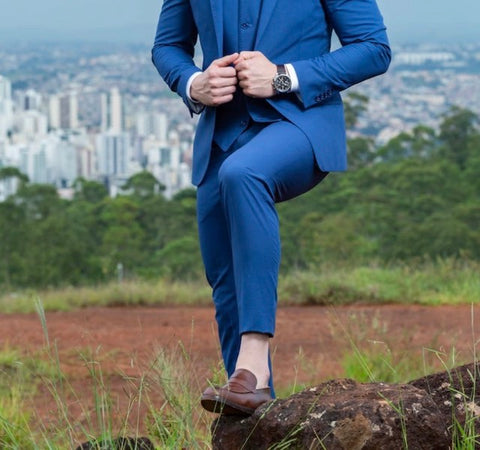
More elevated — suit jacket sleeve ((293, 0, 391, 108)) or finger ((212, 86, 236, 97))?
suit jacket sleeve ((293, 0, 391, 108))

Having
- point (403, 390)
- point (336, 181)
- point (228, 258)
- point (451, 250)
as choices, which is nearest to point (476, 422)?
point (403, 390)

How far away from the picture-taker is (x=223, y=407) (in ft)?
8.78

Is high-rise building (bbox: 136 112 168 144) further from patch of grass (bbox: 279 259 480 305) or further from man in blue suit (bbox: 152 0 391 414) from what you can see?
man in blue suit (bbox: 152 0 391 414)

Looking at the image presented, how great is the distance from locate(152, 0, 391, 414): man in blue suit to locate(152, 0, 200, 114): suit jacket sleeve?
21mm

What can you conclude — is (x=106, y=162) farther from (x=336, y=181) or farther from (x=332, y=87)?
(x=332, y=87)

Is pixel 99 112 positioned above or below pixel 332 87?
below

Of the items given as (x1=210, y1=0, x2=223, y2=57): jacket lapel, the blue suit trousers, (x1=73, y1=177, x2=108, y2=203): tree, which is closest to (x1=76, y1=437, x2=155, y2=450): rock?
the blue suit trousers

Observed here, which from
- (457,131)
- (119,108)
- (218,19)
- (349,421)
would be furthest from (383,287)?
(119,108)

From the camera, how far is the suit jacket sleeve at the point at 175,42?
320 cm

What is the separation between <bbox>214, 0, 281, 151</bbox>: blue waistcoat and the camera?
9.68 ft

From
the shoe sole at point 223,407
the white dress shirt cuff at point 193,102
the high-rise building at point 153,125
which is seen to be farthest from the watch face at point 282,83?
the high-rise building at point 153,125

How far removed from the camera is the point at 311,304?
899 centimetres

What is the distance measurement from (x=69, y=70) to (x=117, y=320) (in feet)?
242

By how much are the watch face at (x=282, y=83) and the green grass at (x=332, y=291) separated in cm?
562
